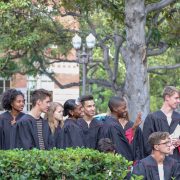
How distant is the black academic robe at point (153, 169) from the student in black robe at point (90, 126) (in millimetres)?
1736

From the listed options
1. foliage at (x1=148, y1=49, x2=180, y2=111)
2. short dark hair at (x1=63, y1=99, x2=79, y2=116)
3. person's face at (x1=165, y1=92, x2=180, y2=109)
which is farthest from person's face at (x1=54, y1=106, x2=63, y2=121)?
foliage at (x1=148, y1=49, x2=180, y2=111)

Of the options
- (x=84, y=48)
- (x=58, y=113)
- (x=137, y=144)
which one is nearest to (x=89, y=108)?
(x=58, y=113)

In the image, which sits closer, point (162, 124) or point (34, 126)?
point (34, 126)

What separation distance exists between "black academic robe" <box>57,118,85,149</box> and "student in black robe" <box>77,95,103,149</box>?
16cm

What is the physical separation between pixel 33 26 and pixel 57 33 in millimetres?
3223

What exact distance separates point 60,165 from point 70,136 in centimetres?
419

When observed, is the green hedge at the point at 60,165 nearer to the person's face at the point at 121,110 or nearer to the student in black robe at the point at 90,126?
the person's face at the point at 121,110

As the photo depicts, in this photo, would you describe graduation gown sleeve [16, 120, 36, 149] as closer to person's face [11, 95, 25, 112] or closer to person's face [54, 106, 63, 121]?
person's face [11, 95, 25, 112]

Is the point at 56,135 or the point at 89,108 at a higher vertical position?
the point at 89,108

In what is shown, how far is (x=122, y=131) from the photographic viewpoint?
11.9m

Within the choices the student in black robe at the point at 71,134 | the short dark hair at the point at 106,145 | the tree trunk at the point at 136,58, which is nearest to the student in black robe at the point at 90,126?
the student in black robe at the point at 71,134

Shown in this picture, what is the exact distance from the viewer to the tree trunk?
63.2ft

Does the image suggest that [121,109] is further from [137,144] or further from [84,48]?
[84,48]

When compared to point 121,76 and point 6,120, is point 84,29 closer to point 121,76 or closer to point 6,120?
point 121,76
